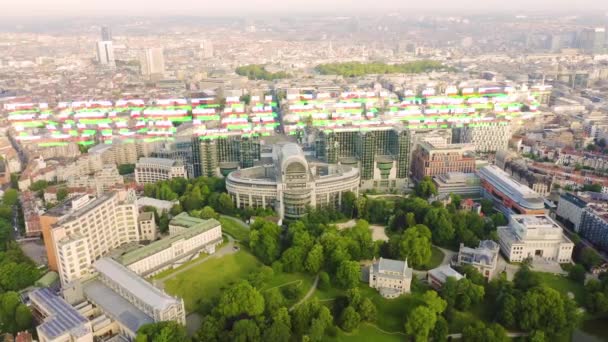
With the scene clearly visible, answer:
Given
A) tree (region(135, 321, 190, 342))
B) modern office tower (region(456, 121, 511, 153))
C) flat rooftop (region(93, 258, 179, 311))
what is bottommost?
tree (region(135, 321, 190, 342))

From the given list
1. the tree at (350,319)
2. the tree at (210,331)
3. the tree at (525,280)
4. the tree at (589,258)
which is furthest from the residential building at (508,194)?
the tree at (210,331)

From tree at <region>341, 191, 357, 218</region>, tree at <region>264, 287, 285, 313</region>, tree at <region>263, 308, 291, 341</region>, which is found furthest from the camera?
tree at <region>341, 191, 357, 218</region>

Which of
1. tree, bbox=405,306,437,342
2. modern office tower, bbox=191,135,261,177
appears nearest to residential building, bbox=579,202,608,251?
tree, bbox=405,306,437,342

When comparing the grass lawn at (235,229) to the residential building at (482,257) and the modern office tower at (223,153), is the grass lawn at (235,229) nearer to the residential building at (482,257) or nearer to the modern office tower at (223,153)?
the modern office tower at (223,153)

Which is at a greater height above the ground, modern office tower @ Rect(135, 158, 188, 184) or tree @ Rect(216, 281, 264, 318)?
modern office tower @ Rect(135, 158, 188, 184)

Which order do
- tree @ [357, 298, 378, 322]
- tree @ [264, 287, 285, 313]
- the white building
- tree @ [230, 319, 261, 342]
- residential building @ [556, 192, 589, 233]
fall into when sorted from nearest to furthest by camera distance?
tree @ [230, 319, 261, 342], tree @ [357, 298, 378, 322], tree @ [264, 287, 285, 313], the white building, residential building @ [556, 192, 589, 233]

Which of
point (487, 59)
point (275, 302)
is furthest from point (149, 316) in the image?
point (487, 59)

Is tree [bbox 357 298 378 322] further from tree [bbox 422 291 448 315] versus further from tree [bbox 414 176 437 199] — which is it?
tree [bbox 414 176 437 199]
